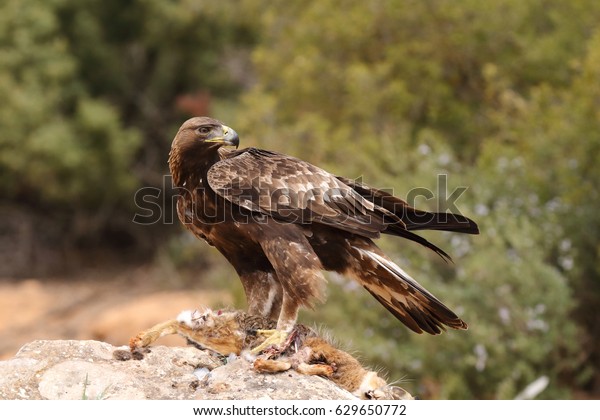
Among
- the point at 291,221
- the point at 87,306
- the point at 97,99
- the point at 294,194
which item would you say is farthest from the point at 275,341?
the point at 97,99

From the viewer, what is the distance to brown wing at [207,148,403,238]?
179 inches

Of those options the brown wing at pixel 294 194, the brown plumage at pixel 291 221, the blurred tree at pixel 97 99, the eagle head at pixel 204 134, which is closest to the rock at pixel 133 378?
the brown plumage at pixel 291 221

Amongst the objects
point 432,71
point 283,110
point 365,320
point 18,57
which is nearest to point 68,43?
point 18,57

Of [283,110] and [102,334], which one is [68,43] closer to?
[283,110]

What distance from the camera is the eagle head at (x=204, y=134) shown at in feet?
15.1

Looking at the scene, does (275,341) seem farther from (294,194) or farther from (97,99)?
(97,99)

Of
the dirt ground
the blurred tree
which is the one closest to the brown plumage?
the dirt ground

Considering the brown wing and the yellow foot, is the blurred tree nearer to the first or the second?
the brown wing

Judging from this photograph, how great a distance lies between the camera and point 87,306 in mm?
18844

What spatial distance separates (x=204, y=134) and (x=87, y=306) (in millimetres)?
14931

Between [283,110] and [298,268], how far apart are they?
1138 centimetres

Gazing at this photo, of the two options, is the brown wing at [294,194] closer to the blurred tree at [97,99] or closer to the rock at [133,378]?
the rock at [133,378]

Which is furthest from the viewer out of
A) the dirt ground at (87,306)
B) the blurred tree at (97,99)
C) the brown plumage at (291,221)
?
the blurred tree at (97,99)

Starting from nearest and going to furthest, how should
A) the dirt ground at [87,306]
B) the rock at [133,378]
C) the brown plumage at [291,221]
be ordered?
the rock at [133,378]
the brown plumage at [291,221]
the dirt ground at [87,306]
